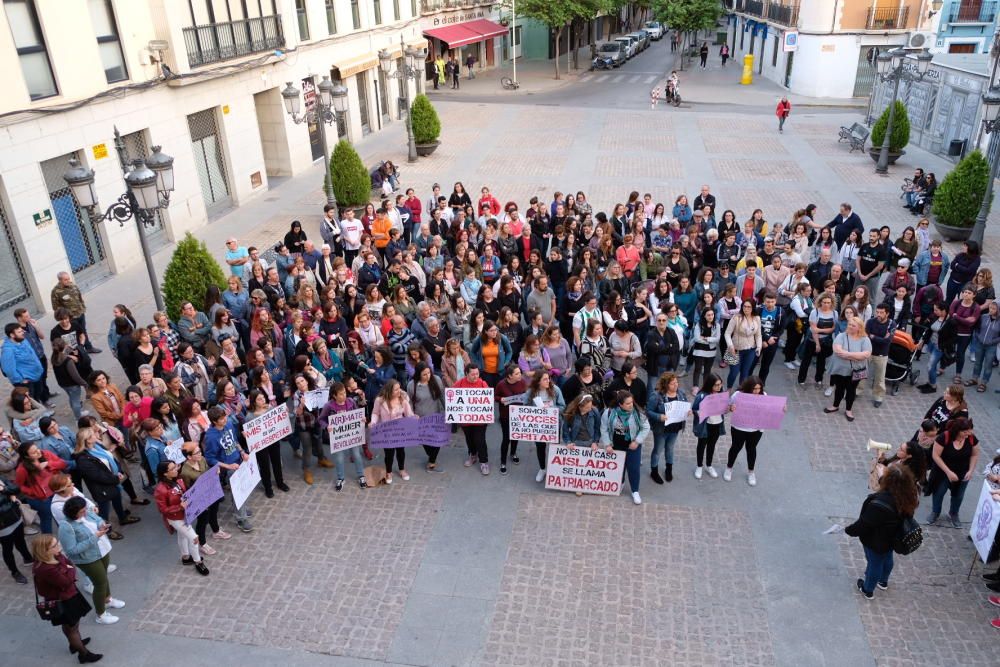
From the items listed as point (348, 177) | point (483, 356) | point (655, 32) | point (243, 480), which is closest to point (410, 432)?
point (483, 356)

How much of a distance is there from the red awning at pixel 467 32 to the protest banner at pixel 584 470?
38.7 meters

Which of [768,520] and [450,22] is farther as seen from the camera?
[450,22]

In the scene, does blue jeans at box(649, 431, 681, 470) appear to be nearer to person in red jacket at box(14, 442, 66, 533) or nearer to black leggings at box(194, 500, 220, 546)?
black leggings at box(194, 500, 220, 546)

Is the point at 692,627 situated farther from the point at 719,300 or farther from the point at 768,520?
the point at 719,300

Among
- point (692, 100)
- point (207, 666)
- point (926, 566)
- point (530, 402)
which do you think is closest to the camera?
point (207, 666)

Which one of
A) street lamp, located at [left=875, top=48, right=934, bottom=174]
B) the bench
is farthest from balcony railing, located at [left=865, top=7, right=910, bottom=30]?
the bench

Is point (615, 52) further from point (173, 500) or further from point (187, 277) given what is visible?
point (173, 500)

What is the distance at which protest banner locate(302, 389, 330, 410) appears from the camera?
9297 millimetres

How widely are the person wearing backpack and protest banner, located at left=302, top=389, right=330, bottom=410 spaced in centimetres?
615

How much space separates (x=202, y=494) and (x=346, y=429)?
5.99 ft

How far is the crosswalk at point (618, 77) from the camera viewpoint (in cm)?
4600

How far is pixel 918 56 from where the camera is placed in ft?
82.9

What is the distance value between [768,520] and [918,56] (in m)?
22.9

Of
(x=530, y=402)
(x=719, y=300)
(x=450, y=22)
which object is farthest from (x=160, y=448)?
(x=450, y=22)
